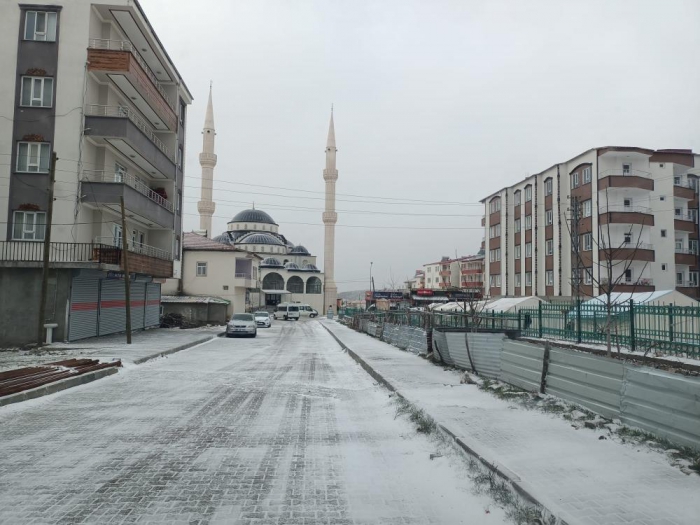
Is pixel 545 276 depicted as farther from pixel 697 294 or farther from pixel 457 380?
pixel 457 380

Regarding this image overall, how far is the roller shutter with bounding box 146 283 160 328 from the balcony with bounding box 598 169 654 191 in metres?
31.4

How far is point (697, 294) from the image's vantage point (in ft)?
128

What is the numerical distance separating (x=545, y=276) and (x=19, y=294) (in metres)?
37.5

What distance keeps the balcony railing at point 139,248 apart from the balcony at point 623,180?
98.0ft

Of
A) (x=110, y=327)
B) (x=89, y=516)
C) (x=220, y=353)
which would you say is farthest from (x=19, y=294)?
(x=89, y=516)

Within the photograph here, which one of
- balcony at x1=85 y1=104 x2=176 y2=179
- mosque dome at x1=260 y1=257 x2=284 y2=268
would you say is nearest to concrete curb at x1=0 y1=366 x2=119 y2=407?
balcony at x1=85 y1=104 x2=176 y2=179

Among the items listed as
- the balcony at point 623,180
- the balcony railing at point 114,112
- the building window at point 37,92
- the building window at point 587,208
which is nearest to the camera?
the building window at point 37,92

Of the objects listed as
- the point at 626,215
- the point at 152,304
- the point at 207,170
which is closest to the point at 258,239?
the point at 207,170

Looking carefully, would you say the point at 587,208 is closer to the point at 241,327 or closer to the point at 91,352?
the point at 241,327

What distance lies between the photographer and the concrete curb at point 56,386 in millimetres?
8977

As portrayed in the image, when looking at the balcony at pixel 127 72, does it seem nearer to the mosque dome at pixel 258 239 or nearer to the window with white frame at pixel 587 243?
the window with white frame at pixel 587 243

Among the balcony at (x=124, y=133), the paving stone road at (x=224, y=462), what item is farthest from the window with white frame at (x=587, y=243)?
the paving stone road at (x=224, y=462)

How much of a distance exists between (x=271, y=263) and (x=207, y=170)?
66.8 feet

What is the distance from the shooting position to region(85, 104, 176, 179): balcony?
21.9 meters
